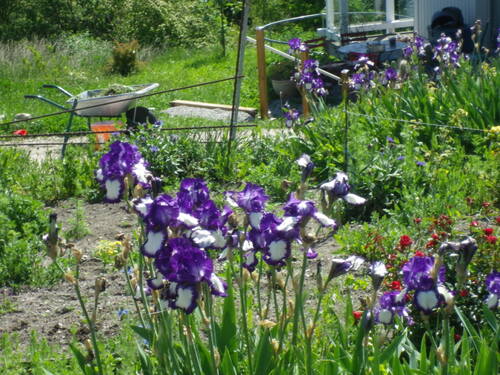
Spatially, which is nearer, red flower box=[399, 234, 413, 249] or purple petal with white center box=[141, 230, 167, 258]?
purple petal with white center box=[141, 230, 167, 258]

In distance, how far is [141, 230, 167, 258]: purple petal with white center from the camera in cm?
185

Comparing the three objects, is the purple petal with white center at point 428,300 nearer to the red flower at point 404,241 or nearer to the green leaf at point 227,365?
the green leaf at point 227,365

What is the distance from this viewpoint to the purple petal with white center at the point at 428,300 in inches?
71.9

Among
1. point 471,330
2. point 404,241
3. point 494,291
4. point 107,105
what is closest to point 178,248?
point 494,291

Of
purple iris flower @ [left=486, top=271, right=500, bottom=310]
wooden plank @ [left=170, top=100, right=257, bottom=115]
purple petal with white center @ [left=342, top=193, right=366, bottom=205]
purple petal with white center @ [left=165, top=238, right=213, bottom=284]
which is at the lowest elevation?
wooden plank @ [left=170, top=100, right=257, bottom=115]

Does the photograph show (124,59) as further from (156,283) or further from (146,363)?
(156,283)

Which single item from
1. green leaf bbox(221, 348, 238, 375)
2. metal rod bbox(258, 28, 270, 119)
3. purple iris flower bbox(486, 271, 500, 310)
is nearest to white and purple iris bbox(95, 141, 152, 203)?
green leaf bbox(221, 348, 238, 375)

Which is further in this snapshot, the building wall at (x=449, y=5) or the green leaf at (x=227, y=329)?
the building wall at (x=449, y=5)

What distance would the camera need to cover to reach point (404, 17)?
12.7 metres

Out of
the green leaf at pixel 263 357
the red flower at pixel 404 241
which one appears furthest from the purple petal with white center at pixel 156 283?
the red flower at pixel 404 241

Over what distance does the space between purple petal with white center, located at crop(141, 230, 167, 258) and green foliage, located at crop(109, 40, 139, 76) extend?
1327 cm

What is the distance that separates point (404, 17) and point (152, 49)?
22.5ft

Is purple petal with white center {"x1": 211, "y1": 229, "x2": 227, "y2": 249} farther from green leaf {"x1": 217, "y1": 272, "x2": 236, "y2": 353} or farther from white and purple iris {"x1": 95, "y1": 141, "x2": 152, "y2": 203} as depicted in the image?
green leaf {"x1": 217, "y1": 272, "x2": 236, "y2": 353}

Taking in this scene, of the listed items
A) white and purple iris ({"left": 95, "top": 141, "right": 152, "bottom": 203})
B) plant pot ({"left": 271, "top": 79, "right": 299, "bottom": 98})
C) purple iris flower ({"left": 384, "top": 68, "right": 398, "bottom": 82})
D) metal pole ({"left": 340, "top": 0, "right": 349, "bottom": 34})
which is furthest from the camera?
metal pole ({"left": 340, "top": 0, "right": 349, "bottom": 34})
